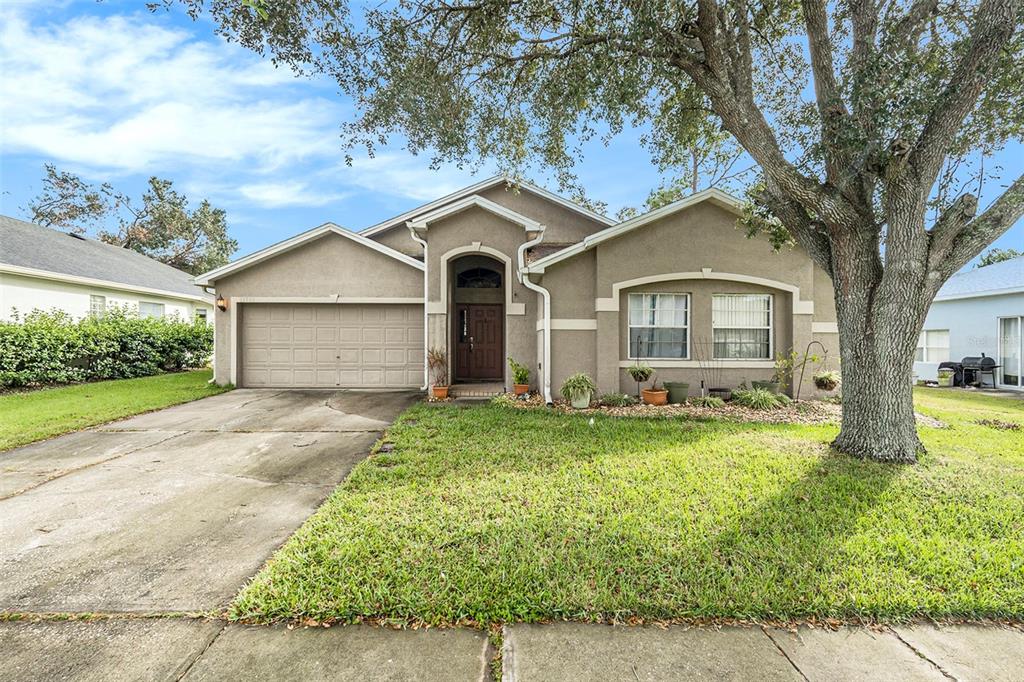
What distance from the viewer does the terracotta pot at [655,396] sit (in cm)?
928

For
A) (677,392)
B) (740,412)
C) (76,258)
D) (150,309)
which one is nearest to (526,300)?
(677,392)

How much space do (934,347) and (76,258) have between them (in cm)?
3301

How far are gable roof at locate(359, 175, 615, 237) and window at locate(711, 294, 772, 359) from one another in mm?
5019

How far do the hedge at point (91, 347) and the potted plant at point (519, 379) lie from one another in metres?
13.1

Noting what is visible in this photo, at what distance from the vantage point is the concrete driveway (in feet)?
10.3

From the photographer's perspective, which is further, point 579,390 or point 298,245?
point 298,245

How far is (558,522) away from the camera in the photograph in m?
3.92

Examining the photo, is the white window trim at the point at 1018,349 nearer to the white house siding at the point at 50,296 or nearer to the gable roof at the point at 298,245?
the gable roof at the point at 298,245

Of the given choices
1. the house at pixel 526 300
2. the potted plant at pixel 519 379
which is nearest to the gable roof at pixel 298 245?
the house at pixel 526 300

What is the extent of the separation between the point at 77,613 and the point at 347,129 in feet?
27.0

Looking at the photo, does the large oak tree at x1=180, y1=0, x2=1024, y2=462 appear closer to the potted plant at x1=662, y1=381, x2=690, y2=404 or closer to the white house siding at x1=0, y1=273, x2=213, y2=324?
the potted plant at x1=662, y1=381, x2=690, y2=404

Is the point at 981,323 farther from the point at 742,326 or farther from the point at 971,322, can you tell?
the point at 742,326

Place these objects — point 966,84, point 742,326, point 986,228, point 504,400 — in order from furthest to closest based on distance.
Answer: point 742,326, point 504,400, point 986,228, point 966,84

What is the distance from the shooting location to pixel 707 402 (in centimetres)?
916
